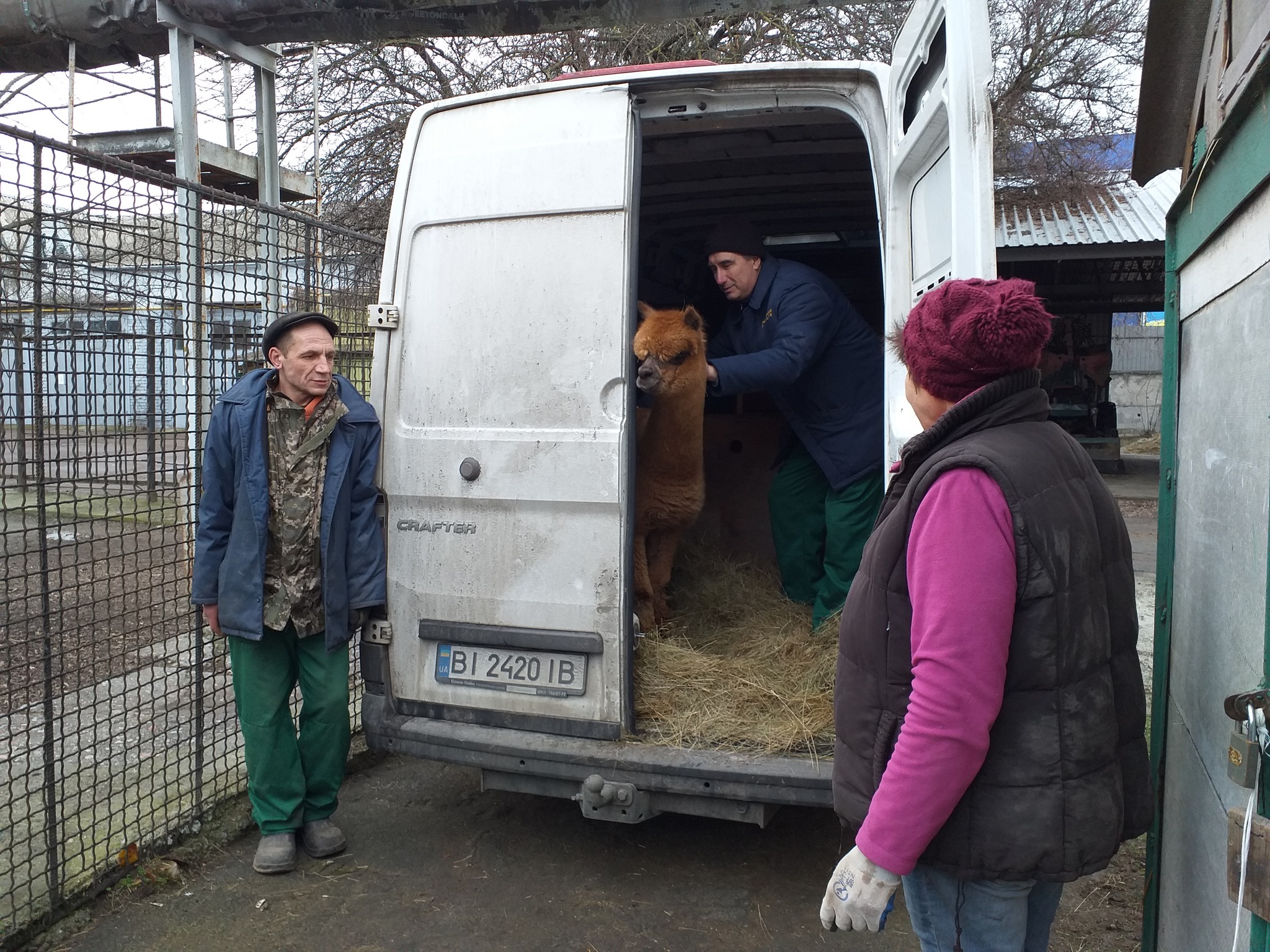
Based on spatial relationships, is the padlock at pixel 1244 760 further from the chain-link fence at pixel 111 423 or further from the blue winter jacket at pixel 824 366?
the chain-link fence at pixel 111 423

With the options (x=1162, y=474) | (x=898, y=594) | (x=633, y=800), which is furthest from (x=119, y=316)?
(x=1162, y=474)

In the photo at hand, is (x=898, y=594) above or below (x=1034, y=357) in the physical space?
below

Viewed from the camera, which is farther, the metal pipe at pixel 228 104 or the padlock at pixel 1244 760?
the metal pipe at pixel 228 104

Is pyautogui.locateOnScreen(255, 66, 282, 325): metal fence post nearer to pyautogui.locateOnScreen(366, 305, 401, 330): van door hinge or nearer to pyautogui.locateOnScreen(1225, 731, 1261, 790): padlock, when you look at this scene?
pyautogui.locateOnScreen(366, 305, 401, 330): van door hinge

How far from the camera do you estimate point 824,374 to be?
4.29m

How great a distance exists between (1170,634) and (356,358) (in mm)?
4044

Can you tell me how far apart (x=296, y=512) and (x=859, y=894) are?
243 centimetres

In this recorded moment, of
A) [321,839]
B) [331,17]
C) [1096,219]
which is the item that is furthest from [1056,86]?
[321,839]

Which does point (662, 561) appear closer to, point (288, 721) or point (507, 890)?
point (507, 890)

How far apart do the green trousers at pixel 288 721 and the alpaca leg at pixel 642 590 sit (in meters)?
1.26

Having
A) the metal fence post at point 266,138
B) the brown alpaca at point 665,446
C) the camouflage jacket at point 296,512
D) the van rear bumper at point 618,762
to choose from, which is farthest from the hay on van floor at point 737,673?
the metal fence post at point 266,138

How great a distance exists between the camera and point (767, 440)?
5.73 m

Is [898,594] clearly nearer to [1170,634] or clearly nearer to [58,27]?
[1170,634]

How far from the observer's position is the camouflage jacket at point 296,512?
328 centimetres
